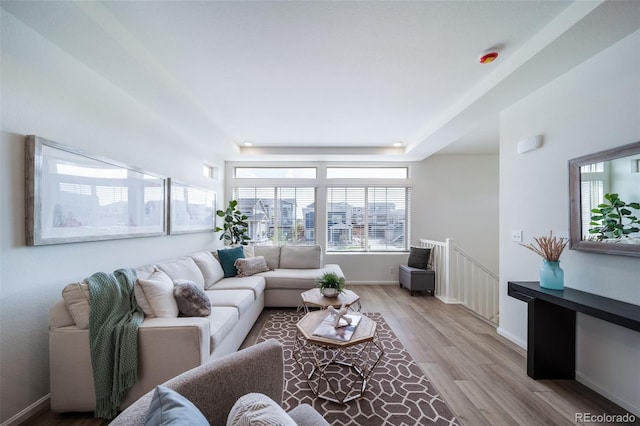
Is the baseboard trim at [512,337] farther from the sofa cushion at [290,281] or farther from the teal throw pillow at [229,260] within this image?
the teal throw pillow at [229,260]

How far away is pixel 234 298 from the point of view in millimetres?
2639

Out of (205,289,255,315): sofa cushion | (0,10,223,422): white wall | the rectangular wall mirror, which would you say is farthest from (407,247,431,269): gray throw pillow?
(0,10,223,422): white wall

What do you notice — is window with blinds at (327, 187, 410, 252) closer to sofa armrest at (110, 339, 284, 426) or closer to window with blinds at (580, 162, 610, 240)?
window with blinds at (580, 162, 610, 240)

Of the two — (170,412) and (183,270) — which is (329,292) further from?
(170,412)

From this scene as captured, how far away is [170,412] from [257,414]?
0.24 metres

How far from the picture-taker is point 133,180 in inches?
98.7

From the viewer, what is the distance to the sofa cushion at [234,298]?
2525 millimetres

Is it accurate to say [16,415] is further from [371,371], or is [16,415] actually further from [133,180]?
[371,371]

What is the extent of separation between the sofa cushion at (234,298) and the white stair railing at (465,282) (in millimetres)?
3199

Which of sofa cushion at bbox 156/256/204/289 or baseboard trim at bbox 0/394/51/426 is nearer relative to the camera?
baseboard trim at bbox 0/394/51/426

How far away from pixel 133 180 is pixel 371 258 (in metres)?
4.18

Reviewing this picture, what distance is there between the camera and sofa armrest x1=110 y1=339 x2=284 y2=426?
35.4 inches

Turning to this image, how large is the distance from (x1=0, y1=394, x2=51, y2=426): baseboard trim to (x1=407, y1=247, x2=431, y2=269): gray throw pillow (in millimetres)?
4736

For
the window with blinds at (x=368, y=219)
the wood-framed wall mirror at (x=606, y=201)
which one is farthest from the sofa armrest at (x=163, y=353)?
the window with blinds at (x=368, y=219)
